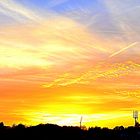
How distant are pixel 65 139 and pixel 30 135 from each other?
11.9 metres

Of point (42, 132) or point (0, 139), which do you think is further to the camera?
point (42, 132)

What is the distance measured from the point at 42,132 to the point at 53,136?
3954 millimetres

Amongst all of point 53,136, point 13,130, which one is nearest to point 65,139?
→ point 53,136

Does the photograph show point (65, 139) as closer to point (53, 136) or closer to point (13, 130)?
point (53, 136)

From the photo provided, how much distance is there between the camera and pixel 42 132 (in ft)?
652

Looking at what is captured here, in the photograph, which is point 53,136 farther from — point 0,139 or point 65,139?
point 0,139

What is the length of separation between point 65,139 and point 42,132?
7936 mm

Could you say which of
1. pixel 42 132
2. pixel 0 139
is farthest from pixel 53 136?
pixel 0 139

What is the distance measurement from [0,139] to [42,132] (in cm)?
1742

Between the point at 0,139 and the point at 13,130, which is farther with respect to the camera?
the point at 13,130

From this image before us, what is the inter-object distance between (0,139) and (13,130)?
13.5 meters

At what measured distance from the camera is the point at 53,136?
19800 centimetres

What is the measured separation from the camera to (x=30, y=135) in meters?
195

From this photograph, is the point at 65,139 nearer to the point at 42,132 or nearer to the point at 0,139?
the point at 42,132
